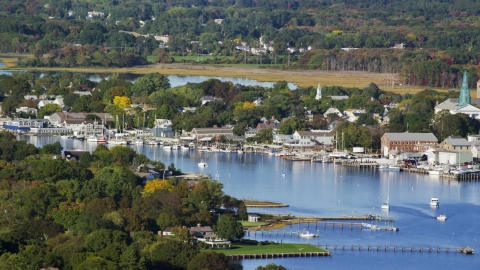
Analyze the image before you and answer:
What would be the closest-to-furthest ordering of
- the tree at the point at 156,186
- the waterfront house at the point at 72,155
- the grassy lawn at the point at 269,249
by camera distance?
the grassy lawn at the point at 269,249 → the tree at the point at 156,186 → the waterfront house at the point at 72,155

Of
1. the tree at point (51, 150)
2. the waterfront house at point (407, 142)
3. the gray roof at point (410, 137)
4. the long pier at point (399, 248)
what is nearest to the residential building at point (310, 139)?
the waterfront house at point (407, 142)

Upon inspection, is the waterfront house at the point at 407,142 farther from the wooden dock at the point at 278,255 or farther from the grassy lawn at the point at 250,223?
the wooden dock at the point at 278,255

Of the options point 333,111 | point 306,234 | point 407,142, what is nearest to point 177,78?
point 333,111

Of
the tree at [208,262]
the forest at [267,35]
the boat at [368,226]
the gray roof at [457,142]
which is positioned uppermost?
the forest at [267,35]

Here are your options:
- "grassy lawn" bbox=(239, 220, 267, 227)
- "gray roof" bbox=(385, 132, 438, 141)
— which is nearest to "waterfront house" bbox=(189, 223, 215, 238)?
"grassy lawn" bbox=(239, 220, 267, 227)

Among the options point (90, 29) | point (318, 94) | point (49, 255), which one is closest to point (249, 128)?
point (318, 94)

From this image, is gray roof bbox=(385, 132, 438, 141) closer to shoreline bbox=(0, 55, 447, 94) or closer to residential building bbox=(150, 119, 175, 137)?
residential building bbox=(150, 119, 175, 137)
